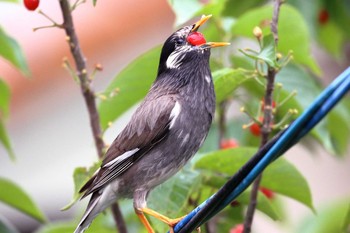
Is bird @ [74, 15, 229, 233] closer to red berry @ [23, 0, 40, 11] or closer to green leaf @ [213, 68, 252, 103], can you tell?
green leaf @ [213, 68, 252, 103]

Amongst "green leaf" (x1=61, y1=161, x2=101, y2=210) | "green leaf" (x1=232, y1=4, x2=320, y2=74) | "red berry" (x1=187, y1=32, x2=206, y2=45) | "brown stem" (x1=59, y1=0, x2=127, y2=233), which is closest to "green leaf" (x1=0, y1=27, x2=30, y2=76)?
"brown stem" (x1=59, y1=0, x2=127, y2=233)

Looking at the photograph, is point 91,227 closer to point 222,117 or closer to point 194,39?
point 222,117

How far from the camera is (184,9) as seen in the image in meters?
3.87

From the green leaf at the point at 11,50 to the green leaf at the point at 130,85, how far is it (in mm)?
454

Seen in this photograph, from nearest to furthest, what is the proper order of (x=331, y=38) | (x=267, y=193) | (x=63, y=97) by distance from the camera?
(x=267, y=193) < (x=331, y=38) < (x=63, y=97)

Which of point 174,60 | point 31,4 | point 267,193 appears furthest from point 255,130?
point 31,4

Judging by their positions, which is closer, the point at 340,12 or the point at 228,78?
the point at 228,78

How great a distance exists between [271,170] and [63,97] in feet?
26.8

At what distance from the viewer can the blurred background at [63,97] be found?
9922 millimetres

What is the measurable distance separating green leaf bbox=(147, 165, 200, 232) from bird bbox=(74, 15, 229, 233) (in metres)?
0.11

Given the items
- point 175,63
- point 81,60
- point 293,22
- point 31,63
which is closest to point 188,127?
point 175,63

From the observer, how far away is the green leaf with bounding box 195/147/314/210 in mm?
3537

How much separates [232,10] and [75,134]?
678 cm

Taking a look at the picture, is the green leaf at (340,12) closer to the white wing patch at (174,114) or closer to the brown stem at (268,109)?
the brown stem at (268,109)
